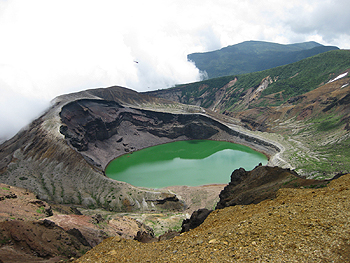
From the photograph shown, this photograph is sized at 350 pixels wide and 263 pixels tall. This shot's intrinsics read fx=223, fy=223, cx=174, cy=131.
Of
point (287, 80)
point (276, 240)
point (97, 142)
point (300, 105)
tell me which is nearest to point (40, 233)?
point (276, 240)

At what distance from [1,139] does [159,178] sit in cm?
4677

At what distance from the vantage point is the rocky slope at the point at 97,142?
134 ft

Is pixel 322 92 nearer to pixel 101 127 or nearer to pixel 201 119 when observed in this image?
pixel 201 119

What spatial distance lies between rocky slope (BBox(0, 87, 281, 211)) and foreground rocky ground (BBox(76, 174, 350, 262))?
2870 cm

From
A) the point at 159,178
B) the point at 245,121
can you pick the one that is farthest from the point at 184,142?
the point at 159,178

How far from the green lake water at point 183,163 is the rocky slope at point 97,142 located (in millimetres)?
4531

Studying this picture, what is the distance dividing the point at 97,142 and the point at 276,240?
72138 millimetres

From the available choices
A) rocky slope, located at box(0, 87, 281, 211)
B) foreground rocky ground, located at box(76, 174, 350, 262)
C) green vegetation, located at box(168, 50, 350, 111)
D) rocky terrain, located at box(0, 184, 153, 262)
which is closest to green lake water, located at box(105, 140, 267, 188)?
rocky slope, located at box(0, 87, 281, 211)

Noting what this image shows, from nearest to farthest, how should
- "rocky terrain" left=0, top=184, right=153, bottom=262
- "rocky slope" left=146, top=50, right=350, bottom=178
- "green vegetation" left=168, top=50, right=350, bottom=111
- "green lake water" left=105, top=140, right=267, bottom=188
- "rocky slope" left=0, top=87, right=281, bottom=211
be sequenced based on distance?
1. "rocky terrain" left=0, top=184, right=153, bottom=262
2. "rocky slope" left=0, top=87, right=281, bottom=211
3. "rocky slope" left=146, top=50, right=350, bottom=178
4. "green lake water" left=105, top=140, right=267, bottom=188
5. "green vegetation" left=168, top=50, right=350, bottom=111

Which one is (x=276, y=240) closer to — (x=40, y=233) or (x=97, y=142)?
(x=40, y=233)

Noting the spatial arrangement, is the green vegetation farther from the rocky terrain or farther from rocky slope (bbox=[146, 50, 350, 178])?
the rocky terrain

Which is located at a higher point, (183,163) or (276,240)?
(183,163)

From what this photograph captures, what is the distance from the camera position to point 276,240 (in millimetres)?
8898

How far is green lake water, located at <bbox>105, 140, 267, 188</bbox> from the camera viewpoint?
177ft
